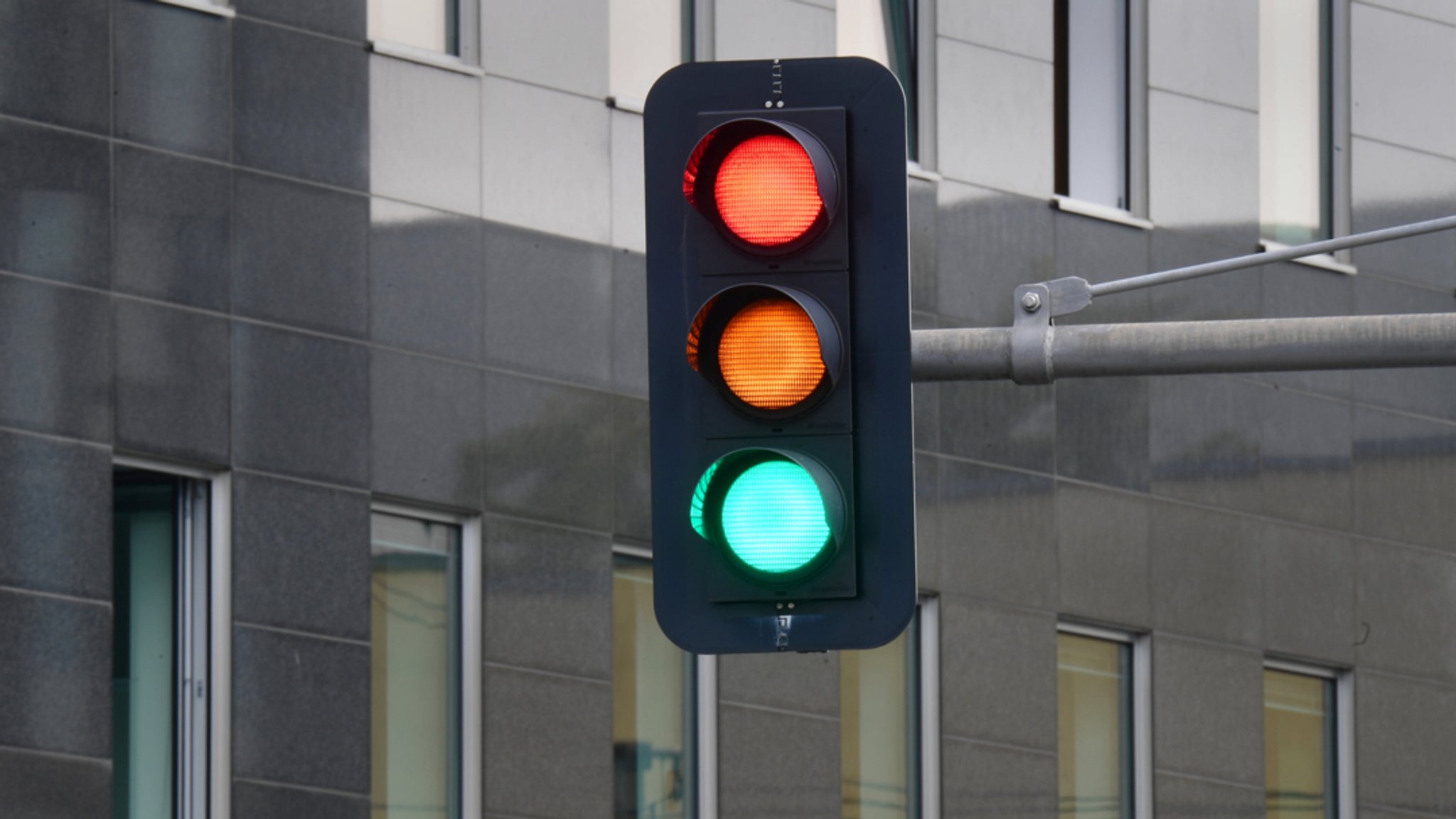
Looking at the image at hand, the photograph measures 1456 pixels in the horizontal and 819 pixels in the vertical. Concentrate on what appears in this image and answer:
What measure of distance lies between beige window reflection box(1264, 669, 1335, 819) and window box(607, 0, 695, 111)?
7710mm

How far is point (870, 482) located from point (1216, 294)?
18435 millimetres

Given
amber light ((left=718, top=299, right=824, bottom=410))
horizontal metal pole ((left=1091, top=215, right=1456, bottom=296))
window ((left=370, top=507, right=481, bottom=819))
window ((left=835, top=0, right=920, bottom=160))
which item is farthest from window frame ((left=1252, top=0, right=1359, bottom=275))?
amber light ((left=718, top=299, right=824, bottom=410))

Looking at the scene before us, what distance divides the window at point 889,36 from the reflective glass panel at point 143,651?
6.85m

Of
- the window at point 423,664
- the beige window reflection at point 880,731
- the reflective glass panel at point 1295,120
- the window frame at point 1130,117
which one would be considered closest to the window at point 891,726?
the beige window reflection at point 880,731

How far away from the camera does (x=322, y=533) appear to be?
16.7m

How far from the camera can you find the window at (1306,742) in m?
23.0

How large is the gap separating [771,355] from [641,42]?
1445 cm

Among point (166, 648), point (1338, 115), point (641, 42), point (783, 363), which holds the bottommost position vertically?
point (783, 363)

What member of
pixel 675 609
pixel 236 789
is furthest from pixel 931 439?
pixel 675 609

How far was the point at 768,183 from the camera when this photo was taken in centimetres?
472

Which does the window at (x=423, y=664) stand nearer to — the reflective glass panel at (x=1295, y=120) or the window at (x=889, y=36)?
the window at (x=889, y=36)

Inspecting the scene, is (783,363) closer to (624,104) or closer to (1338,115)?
(624,104)

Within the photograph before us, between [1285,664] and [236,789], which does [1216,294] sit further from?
[236,789]

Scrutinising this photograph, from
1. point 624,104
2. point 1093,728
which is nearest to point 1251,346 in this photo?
point 624,104
